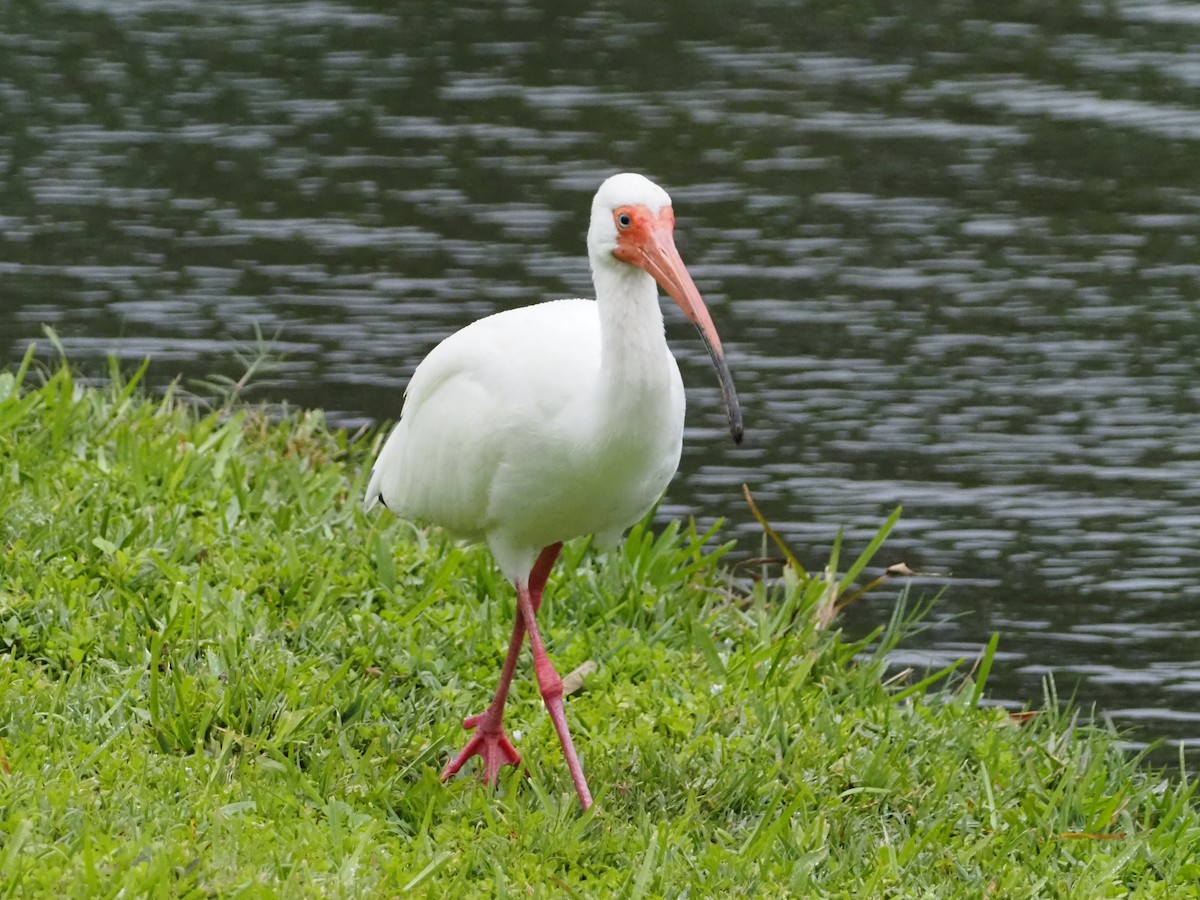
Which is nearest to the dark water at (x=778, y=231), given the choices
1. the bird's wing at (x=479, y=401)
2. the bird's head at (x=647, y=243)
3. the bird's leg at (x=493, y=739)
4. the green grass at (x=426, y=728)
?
→ the green grass at (x=426, y=728)

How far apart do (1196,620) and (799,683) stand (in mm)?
1968

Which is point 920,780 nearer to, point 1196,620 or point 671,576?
point 671,576

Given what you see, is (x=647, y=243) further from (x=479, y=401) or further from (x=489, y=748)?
(x=489, y=748)

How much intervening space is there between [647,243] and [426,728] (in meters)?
1.56

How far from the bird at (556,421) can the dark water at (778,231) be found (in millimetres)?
2030

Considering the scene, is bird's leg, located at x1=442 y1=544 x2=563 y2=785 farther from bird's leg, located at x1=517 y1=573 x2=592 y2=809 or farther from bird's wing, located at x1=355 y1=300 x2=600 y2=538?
bird's wing, located at x1=355 y1=300 x2=600 y2=538

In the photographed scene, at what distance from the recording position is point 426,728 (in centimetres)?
526

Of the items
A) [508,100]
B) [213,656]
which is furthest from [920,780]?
[508,100]

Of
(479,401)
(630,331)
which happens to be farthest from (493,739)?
(630,331)

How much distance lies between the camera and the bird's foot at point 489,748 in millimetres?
5070

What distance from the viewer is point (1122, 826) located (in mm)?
5141

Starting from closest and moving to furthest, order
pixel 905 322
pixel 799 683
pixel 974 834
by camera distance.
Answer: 1. pixel 974 834
2. pixel 799 683
3. pixel 905 322

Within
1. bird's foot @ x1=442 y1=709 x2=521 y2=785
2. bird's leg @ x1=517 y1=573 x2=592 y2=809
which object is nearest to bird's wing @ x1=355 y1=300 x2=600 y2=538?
bird's leg @ x1=517 y1=573 x2=592 y2=809

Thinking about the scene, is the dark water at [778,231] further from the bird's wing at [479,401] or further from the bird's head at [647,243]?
the bird's head at [647,243]
